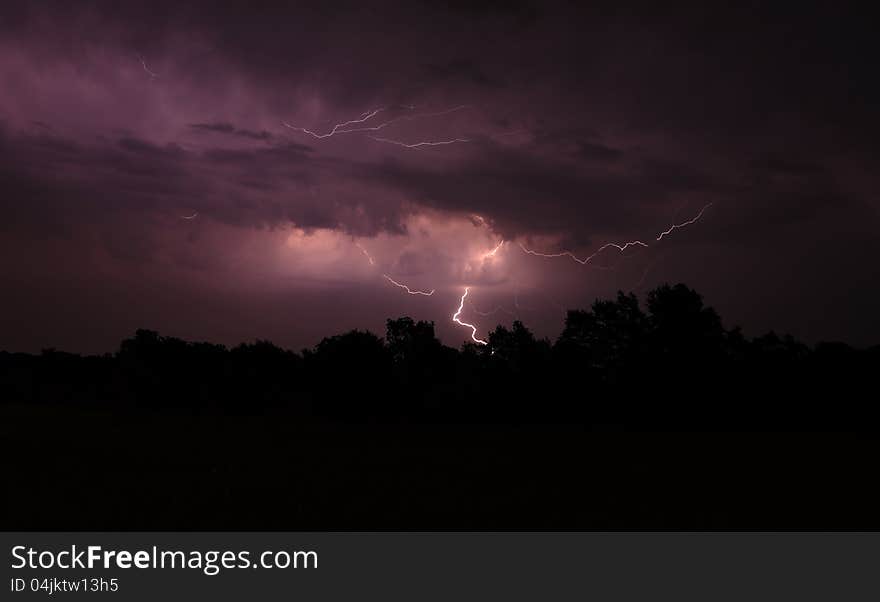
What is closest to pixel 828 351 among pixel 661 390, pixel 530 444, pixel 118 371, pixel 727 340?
pixel 727 340

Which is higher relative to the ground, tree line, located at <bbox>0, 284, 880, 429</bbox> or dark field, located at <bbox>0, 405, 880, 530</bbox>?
tree line, located at <bbox>0, 284, 880, 429</bbox>

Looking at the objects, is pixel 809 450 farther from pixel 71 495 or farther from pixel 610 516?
pixel 71 495

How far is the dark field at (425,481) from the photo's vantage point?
46.0 feet

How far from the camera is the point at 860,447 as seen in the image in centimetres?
2888

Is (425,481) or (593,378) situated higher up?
(593,378)

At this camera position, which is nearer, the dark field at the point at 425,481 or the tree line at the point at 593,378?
the dark field at the point at 425,481

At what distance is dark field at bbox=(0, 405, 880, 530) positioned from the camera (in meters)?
14.0

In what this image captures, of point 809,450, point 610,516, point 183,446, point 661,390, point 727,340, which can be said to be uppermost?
point 727,340

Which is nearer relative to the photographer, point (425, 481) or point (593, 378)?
point (425, 481)

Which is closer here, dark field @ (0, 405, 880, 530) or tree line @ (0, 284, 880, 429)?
dark field @ (0, 405, 880, 530)

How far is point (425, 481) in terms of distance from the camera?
18.6 metres

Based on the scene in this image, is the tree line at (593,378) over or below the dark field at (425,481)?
over

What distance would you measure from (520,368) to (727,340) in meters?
12.4

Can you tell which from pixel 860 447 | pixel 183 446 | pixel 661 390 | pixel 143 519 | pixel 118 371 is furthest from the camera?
pixel 118 371
